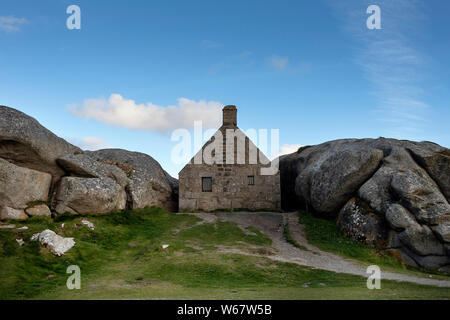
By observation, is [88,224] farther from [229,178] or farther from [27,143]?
[229,178]

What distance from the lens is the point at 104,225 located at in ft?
64.4

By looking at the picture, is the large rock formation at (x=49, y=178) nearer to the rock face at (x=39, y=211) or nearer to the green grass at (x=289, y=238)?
the rock face at (x=39, y=211)

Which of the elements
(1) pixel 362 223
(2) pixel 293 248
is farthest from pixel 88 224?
(1) pixel 362 223

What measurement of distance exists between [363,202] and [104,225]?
48.8 ft

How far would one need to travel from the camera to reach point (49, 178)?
2077 centimetres

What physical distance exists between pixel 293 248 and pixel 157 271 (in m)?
7.96

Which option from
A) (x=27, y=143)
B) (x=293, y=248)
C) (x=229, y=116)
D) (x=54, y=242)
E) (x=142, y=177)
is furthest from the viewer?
(x=229, y=116)

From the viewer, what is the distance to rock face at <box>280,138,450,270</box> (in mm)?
17344

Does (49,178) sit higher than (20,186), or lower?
higher

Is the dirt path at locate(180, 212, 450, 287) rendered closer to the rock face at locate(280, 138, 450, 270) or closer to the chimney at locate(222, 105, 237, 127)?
the rock face at locate(280, 138, 450, 270)
